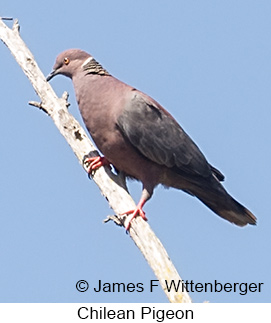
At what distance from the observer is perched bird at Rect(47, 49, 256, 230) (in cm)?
845

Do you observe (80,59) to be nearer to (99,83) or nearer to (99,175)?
(99,83)

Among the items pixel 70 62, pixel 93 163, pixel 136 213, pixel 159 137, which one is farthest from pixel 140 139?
pixel 70 62

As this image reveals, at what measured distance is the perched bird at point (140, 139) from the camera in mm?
8453

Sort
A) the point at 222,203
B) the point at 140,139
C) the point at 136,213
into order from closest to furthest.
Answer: the point at 136,213 → the point at 140,139 → the point at 222,203

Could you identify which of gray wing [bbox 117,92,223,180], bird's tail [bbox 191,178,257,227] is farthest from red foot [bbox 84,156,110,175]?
bird's tail [bbox 191,178,257,227]

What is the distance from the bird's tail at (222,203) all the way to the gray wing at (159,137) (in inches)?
6.2

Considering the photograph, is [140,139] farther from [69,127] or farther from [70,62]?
[70,62]

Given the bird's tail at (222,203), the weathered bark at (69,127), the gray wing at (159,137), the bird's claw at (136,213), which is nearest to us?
the bird's claw at (136,213)

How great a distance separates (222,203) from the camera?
29.8 ft

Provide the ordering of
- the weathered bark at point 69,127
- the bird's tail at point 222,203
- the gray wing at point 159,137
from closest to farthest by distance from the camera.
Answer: the weathered bark at point 69,127 < the gray wing at point 159,137 < the bird's tail at point 222,203

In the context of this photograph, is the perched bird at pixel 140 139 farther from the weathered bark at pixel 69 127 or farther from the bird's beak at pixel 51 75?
the weathered bark at pixel 69 127

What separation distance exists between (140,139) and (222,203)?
43.0 inches

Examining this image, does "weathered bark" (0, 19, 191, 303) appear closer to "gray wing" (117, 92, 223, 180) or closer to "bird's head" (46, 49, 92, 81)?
"gray wing" (117, 92, 223, 180)

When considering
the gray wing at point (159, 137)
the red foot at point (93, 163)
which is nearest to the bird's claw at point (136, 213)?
the red foot at point (93, 163)
